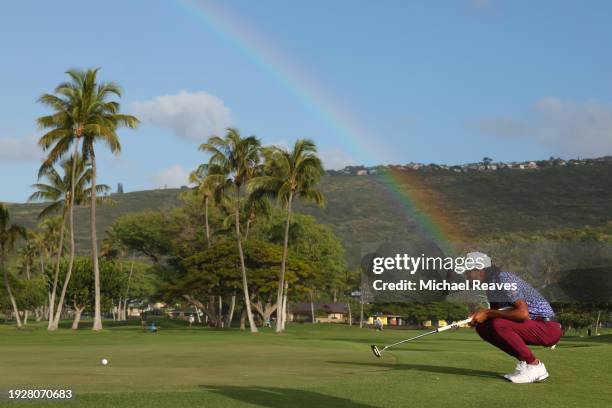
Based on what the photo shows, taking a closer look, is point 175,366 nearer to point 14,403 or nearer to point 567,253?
point 14,403

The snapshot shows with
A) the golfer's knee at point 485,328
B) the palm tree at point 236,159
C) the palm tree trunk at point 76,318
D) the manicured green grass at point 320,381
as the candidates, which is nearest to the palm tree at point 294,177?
the palm tree at point 236,159

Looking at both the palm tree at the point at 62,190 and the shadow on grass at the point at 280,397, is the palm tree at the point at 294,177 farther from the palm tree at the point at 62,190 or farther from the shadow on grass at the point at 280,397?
the shadow on grass at the point at 280,397

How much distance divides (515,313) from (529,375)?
48.6 inches

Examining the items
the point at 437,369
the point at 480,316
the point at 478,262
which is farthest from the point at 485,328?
the point at 437,369

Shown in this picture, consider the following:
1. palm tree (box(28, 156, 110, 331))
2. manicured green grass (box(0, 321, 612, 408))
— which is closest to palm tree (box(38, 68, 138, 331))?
palm tree (box(28, 156, 110, 331))

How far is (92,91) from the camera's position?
205ft

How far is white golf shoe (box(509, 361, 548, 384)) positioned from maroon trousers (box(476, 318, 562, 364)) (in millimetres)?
129

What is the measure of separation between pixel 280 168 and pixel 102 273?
2579 cm

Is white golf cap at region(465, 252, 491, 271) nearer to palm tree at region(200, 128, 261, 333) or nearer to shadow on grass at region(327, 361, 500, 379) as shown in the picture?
shadow on grass at region(327, 361, 500, 379)

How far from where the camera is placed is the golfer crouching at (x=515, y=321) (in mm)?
14305

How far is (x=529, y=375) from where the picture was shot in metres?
14.5

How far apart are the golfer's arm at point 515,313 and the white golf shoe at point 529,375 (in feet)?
3.18

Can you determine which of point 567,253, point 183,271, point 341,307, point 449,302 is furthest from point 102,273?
point 341,307

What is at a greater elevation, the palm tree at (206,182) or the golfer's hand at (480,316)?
→ the palm tree at (206,182)
